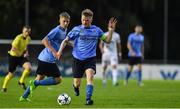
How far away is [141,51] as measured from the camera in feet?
95.1

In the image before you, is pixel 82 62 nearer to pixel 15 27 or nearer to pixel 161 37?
pixel 15 27

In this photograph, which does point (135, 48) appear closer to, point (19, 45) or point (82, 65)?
point (19, 45)

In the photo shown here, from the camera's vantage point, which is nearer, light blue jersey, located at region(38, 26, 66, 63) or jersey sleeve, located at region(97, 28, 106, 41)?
jersey sleeve, located at region(97, 28, 106, 41)

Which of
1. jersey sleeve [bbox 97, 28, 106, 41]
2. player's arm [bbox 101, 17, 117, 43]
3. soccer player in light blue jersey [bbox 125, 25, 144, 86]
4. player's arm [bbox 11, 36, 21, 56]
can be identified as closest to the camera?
player's arm [bbox 101, 17, 117, 43]

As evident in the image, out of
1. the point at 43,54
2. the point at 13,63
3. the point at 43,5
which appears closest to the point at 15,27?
the point at 43,5

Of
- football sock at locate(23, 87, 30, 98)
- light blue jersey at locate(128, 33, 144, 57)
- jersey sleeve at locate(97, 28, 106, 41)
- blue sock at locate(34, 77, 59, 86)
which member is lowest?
football sock at locate(23, 87, 30, 98)

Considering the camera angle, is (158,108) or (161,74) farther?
(161,74)

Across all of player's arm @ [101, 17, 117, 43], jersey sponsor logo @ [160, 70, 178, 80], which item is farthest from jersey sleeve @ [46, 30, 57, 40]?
jersey sponsor logo @ [160, 70, 178, 80]

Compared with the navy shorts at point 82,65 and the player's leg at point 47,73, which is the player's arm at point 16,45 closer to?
the player's leg at point 47,73

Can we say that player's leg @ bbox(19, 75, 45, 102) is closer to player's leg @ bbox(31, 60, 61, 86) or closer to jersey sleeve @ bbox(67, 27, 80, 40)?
player's leg @ bbox(31, 60, 61, 86)

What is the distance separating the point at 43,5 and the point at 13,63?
2528 cm

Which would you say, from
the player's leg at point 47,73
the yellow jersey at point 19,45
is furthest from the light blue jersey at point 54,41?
the yellow jersey at point 19,45

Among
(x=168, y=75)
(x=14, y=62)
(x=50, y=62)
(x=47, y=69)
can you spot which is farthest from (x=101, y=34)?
(x=168, y=75)

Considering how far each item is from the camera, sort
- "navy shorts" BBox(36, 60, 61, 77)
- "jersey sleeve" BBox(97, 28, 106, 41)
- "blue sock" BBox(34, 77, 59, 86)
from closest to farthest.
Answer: "jersey sleeve" BBox(97, 28, 106, 41) < "blue sock" BBox(34, 77, 59, 86) < "navy shorts" BBox(36, 60, 61, 77)
